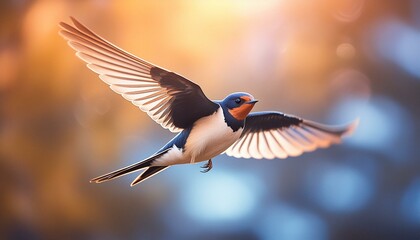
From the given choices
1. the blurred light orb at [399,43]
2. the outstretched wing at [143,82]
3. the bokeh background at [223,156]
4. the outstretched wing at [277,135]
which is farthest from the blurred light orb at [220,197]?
the blurred light orb at [399,43]

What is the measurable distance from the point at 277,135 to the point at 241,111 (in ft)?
0.49

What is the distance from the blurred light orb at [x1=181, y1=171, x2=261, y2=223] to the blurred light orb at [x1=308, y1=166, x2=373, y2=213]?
15cm

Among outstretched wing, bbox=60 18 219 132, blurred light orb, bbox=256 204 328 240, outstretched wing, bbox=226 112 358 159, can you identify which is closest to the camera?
outstretched wing, bbox=60 18 219 132

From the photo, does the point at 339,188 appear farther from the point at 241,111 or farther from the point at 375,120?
the point at 241,111

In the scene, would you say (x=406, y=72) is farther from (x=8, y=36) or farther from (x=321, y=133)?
(x=8, y=36)

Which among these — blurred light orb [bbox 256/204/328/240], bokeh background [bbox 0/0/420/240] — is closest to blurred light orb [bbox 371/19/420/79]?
bokeh background [bbox 0/0/420/240]

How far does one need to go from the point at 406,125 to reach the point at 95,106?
30.4 inches

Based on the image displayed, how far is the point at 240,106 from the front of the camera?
962mm

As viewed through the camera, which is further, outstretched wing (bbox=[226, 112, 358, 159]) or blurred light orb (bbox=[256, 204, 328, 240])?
blurred light orb (bbox=[256, 204, 328, 240])

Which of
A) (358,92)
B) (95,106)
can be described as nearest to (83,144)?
(95,106)

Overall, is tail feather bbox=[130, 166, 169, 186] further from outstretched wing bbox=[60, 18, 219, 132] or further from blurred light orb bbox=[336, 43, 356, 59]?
blurred light orb bbox=[336, 43, 356, 59]

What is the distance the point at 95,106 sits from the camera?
1.25 meters

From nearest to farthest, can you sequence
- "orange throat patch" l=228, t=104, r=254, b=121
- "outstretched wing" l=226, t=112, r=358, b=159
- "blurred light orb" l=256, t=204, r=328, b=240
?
"orange throat patch" l=228, t=104, r=254, b=121 → "outstretched wing" l=226, t=112, r=358, b=159 → "blurred light orb" l=256, t=204, r=328, b=240

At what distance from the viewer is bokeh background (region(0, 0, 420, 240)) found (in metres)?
1.17
